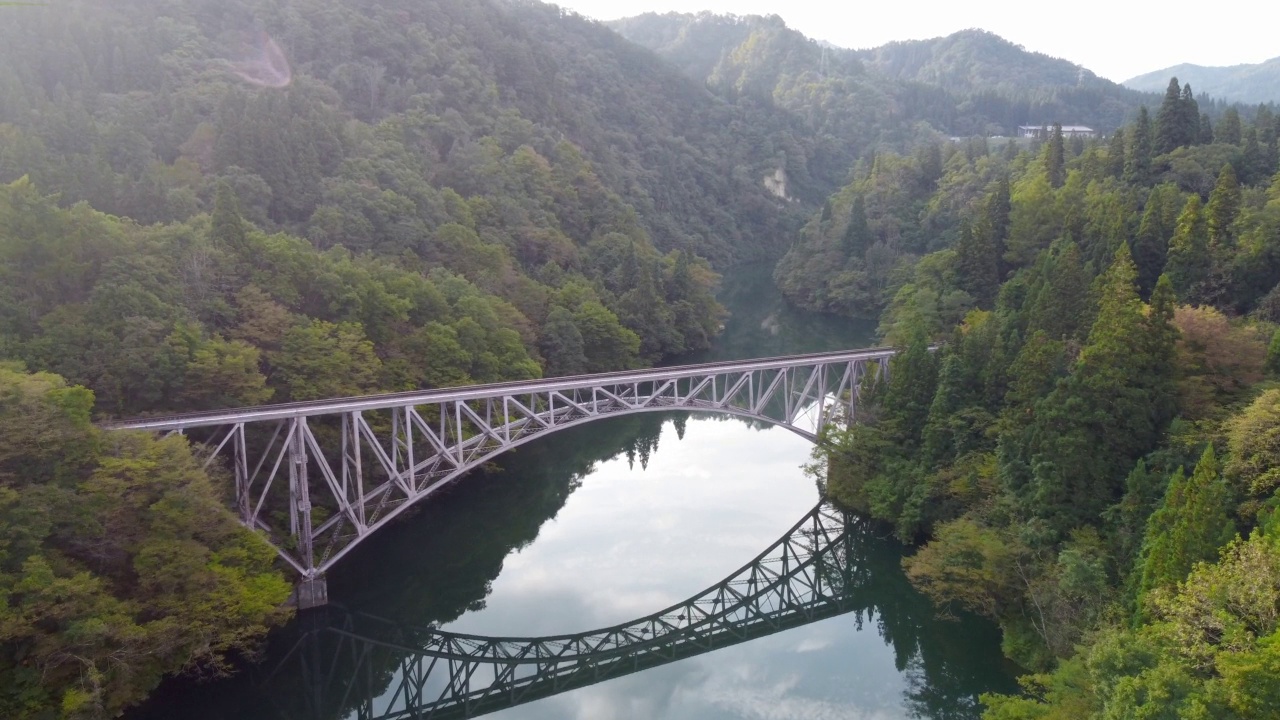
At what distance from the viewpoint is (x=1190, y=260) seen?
1053 inches

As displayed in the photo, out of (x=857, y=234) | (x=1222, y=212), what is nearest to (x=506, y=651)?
(x=1222, y=212)

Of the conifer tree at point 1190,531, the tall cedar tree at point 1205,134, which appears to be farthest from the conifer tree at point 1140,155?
the conifer tree at point 1190,531

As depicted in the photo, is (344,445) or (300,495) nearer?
(300,495)

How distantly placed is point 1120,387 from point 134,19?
49033 mm

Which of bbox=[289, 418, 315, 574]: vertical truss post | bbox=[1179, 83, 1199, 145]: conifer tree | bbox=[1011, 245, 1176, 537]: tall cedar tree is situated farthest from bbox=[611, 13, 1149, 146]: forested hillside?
bbox=[289, 418, 315, 574]: vertical truss post

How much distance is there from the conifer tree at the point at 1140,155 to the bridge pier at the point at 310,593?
113ft

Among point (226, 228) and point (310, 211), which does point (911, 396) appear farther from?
point (310, 211)

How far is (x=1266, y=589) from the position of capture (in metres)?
12.4

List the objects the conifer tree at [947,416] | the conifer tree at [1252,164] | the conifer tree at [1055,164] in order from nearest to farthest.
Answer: the conifer tree at [947,416] < the conifer tree at [1252,164] < the conifer tree at [1055,164]

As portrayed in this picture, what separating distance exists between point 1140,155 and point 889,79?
368 ft

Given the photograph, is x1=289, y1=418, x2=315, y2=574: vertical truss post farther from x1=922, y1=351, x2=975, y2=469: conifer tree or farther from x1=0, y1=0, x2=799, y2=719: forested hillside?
x1=922, y1=351, x2=975, y2=469: conifer tree

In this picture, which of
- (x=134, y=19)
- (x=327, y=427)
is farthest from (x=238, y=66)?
(x=327, y=427)

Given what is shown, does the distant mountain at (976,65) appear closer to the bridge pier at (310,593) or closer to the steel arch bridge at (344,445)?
the steel arch bridge at (344,445)

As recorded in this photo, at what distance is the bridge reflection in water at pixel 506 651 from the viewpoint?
63.9ft
